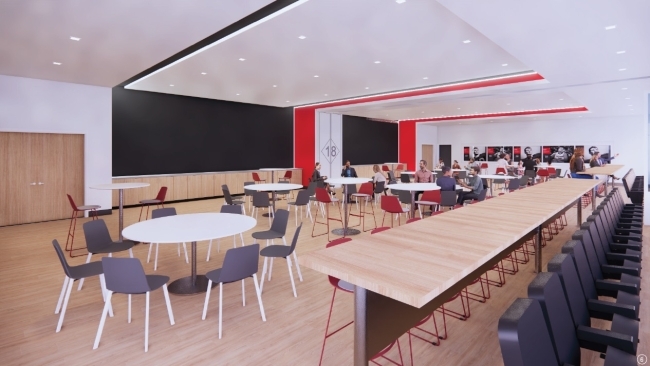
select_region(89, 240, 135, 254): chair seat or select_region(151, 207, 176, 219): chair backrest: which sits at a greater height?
select_region(151, 207, 176, 219): chair backrest

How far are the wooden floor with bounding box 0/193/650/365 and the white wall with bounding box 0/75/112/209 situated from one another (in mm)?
3814

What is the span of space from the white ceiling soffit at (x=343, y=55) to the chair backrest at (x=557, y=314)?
346 cm

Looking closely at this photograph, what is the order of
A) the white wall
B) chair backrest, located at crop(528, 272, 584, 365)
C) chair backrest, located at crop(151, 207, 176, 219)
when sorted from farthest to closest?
the white wall
chair backrest, located at crop(151, 207, 176, 219)
chair backrest, located at crop(528, 272, 584, 365)

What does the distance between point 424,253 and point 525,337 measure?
0.66 metres

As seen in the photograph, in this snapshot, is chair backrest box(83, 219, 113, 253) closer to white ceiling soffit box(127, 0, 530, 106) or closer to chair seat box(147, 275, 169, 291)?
chair seat box(147, 275, 169, 291)

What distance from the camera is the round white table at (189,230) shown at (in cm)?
280

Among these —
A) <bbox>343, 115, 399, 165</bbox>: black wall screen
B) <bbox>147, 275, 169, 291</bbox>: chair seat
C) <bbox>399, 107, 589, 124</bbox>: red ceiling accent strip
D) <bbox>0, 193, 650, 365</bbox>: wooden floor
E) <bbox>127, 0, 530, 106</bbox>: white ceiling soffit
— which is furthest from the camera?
<bbox>343, 115, 399, 165</bbox>: black wall screen

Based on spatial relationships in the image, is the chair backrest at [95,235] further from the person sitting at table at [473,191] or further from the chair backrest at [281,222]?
the person sitting at table at [473,191]

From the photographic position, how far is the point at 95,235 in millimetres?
3545

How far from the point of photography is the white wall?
662cm

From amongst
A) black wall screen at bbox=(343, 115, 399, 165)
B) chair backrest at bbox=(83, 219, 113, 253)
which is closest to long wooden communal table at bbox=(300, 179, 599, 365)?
chair backrest at bbox=(83, 219, 113, 253)

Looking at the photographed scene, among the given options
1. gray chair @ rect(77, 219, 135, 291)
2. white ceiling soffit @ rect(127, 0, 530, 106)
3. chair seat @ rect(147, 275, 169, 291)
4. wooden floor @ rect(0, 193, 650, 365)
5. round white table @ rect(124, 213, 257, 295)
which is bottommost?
wooden floor @ rect(0, 193, 650, 365)

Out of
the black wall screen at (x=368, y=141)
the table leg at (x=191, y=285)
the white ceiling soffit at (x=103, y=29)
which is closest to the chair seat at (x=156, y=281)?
the table leg at (x=191, y=285)

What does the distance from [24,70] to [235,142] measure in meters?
5.83
